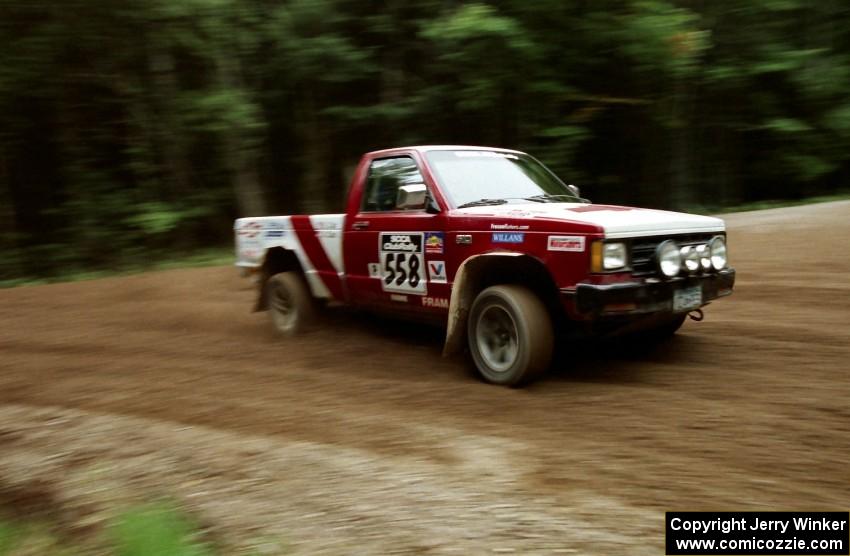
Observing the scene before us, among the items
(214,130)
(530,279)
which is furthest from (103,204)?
(530,279)

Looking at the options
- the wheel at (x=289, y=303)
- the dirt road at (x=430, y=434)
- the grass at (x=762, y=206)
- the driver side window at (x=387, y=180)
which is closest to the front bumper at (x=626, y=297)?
the dirt road at (x=430, y=434)

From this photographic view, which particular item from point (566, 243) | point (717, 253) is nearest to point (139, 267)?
point (566, 243)

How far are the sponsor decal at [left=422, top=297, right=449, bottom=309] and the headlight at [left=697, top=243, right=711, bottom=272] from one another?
6.08 ft

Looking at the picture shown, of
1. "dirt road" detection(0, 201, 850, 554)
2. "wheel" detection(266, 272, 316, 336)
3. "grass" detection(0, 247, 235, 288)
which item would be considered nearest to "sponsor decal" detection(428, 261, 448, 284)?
"dirt road" detection(0, 201, 850, 554)

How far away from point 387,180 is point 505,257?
1.70 metres

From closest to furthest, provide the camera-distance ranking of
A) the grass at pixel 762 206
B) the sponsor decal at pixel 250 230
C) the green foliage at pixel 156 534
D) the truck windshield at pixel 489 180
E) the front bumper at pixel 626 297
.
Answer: the green foliage at pixel 156 534 < the front bumper at pixel 626 297 < the truck windshield at pixel 489 180 < the sponsor decal at pixel 250 230 < the grass at pixel 762 206

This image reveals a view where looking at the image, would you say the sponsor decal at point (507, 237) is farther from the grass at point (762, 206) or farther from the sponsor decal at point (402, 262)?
the grass at point (762, 206)

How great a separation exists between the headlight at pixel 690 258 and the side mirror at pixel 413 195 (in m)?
1.95

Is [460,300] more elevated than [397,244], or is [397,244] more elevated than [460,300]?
[397,244]

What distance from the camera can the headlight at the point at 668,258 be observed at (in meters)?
4.72

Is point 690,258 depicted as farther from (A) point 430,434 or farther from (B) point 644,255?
(A) point 430,434

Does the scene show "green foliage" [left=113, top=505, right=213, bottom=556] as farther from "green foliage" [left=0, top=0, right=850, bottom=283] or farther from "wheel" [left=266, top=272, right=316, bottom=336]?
"green foliage" [left=0, top=0, right=850, bottom=283]

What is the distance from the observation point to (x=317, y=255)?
23.2 feet

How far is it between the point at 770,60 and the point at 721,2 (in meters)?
1.49
